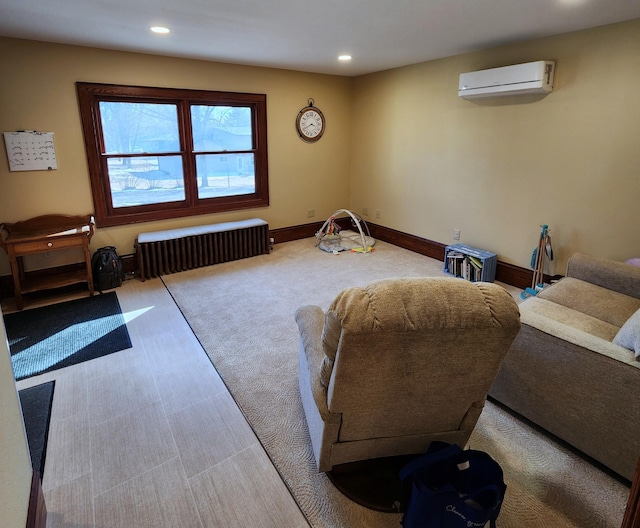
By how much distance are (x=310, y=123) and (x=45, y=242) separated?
3.66m

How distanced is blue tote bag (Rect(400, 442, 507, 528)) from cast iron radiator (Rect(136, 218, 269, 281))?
370 cm

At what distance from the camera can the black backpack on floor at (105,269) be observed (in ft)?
13.2

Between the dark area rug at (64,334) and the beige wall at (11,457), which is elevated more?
the beige wall at (11,457)

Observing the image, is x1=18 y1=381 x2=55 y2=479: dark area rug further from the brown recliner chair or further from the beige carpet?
the brown recliner chair

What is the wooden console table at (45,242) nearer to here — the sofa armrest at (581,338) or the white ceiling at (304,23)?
the white ceiling at (304,23)

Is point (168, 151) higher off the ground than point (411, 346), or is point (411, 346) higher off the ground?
point (168, 151)

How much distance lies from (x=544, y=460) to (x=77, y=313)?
12.5 feet

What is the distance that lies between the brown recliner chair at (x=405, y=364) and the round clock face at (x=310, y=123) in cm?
445

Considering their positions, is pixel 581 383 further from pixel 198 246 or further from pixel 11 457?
pixel 198 246

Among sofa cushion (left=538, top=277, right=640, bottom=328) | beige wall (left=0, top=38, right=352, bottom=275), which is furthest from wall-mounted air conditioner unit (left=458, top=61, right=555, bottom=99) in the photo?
beige wall (left=0, top=38, right=352, bottom=275)

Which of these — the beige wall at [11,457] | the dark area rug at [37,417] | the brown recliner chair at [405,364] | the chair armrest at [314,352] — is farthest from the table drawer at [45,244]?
the brown recliner chair at [405,364]

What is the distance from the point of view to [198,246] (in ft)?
15.3

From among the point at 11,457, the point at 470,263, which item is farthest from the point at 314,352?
the point at 470,263

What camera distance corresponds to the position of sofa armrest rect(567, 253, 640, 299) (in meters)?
2.68
